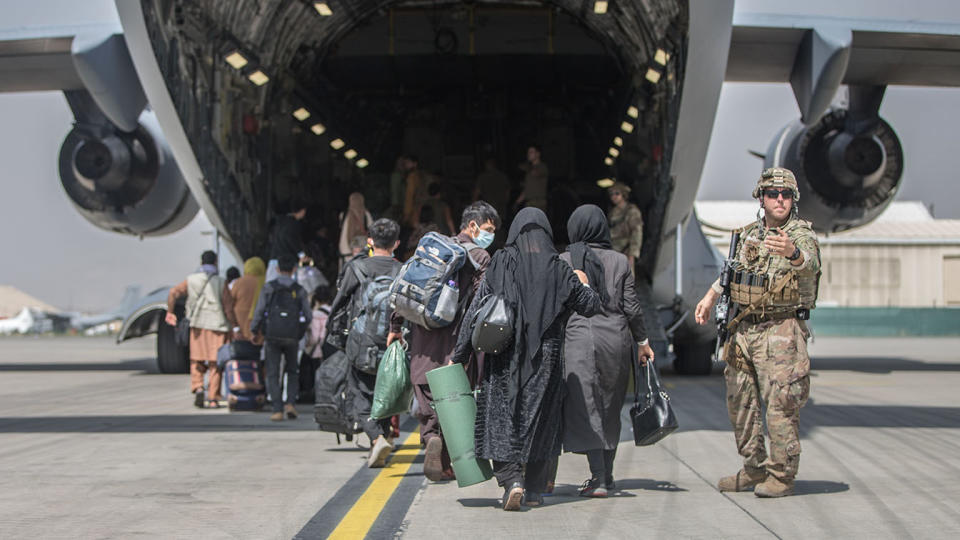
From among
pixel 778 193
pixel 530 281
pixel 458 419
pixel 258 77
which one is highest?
pixel 258 77

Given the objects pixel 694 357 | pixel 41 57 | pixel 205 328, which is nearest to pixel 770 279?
pixel 205 328

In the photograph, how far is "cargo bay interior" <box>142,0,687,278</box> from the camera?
1162 centimetres

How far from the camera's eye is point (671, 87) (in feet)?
38.4

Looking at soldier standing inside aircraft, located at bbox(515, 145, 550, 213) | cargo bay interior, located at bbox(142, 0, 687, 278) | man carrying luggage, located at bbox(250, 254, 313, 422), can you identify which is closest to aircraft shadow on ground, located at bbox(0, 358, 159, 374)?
cargo bay interior, located at bbox(142, 0, 687, 278)

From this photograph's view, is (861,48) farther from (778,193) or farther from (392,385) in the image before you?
(392,385)

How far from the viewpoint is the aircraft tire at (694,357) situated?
1670 centimetres

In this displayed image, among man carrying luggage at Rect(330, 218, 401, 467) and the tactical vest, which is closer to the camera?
the tactical vest

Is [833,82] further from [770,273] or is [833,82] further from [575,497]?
[575,497]

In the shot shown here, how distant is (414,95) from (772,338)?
13.0 meters

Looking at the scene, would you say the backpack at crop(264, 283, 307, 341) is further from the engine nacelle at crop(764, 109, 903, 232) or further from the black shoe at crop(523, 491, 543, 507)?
the engine nacelle at crop(764, 109, 903, 232)

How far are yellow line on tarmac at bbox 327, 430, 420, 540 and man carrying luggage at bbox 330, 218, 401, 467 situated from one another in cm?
19

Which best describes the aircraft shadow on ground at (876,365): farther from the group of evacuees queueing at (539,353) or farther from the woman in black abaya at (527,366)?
the woman in black abaya at (527,366)

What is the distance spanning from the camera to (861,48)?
1345cm

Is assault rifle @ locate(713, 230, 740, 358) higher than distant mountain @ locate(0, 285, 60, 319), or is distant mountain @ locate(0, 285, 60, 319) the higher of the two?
assault rifle @ locate(713, 230, 740, 358)
